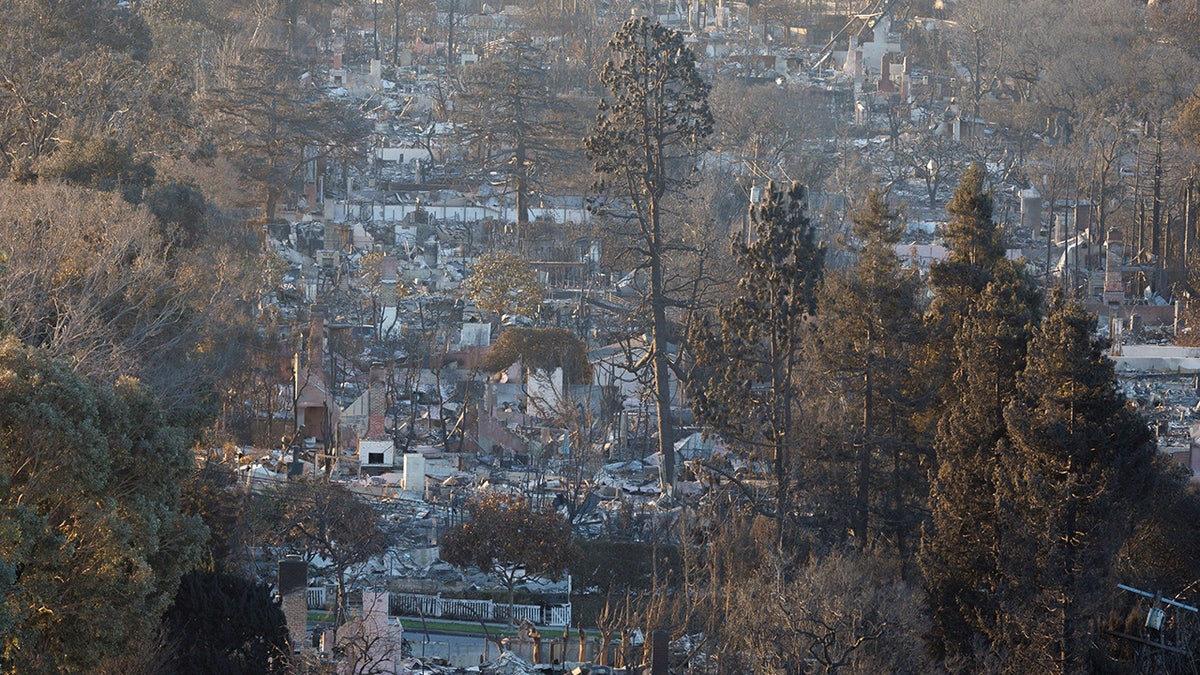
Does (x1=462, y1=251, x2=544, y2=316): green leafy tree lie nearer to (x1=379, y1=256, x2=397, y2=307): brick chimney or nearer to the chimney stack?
(x1=379, y1=256, x2=397, y2=307): brick chimney

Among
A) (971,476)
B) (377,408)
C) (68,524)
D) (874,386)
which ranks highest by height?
(68,524)

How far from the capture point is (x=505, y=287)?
90.5ft

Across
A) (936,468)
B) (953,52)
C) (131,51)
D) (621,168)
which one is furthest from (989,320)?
(953,52)

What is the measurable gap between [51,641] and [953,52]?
42.0m

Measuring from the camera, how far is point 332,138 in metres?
35.9

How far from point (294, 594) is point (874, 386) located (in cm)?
579

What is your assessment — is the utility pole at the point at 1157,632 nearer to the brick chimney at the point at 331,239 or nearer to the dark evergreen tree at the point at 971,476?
the dark evergreen tree at the point at 971,476

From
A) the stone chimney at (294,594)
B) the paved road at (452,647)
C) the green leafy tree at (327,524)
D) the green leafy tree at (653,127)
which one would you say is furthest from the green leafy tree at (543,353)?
the stone chimney at (294,594)

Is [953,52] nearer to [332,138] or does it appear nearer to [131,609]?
[332,138]

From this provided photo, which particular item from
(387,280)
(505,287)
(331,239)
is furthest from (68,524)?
(331,239)

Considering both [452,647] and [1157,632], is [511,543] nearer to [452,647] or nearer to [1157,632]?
[452,647]

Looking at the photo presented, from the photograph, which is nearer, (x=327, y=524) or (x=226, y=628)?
(x=226, y=628)

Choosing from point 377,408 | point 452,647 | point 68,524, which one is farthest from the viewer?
point 377,408

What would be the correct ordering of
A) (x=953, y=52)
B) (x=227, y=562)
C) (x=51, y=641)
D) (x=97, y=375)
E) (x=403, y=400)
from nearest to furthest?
1. (x=51, y=641)
2. (x=97, y=375)
3. (x=227, y=562)
4. (x=403, y=400)
5. (x=953, y=52)
